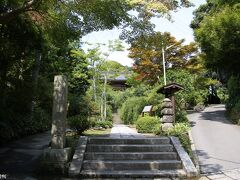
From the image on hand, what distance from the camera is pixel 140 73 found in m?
28.0

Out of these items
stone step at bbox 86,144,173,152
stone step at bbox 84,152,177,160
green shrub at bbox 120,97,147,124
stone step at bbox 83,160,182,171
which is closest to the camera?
stone step at bbox 83,160,182,171

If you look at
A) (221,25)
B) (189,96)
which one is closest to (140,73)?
(189,96)

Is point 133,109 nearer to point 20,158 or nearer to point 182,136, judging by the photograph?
point 182,136

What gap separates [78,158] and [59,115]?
4.52 ft

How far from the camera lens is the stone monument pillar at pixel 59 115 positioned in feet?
28.7

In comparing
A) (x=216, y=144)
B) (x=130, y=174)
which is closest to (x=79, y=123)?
(x=130, y=174)

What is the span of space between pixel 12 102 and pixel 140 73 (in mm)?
16676

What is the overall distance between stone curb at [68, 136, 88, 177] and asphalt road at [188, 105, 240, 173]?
3.50m

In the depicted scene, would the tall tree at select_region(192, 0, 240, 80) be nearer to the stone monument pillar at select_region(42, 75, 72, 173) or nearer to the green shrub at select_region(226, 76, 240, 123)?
the green shrub at select_region(226, 76, 240, 123)

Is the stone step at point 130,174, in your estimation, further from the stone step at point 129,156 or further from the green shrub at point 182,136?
the green shrub at point 182,136

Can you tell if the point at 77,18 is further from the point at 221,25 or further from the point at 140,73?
the point at 140,73

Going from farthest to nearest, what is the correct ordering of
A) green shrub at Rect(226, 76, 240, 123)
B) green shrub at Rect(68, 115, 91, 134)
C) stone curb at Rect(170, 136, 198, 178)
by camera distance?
green shrub at Rect(226, 76, 240, 123) → green shrub at Rect(68, 115, 91, 134) → stone curb at Rect(170, 136, 198, 178)

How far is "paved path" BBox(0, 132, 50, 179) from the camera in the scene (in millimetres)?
8351

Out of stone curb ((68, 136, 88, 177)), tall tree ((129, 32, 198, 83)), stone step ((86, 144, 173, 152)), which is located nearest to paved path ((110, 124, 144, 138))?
stone step ((86, 144, 173, 152))
